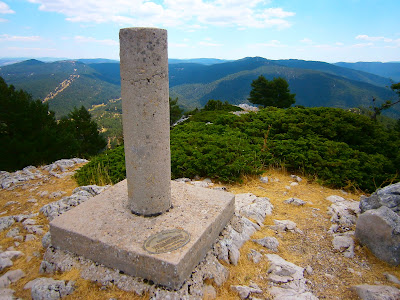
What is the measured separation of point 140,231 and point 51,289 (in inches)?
50.8

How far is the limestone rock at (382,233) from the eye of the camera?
3.88 metres

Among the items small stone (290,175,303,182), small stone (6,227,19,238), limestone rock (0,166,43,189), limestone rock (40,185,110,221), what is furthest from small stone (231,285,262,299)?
limestone rock (0,166,43,189)

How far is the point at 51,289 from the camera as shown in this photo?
3348mm

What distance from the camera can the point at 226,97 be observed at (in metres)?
139

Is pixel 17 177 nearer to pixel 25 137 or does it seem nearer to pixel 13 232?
pixel 13 232

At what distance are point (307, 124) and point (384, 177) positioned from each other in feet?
11.1

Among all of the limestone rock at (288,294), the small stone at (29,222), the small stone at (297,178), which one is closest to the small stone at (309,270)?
the limestone rock at (288,294)

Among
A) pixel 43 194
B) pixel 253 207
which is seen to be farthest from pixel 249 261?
pixel 43 194

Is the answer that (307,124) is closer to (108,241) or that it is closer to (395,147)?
(395,147)

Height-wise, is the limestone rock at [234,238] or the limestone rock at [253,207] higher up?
the limestone rock at [234,238]

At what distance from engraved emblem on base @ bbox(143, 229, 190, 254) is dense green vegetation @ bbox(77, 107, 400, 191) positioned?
3345mm

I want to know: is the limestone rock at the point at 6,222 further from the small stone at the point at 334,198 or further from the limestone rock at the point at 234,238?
the small stone at the point at 334,198

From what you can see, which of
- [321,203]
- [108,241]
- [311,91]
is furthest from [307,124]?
[311,91]

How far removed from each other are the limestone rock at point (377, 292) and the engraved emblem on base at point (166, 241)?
233 centimetres
